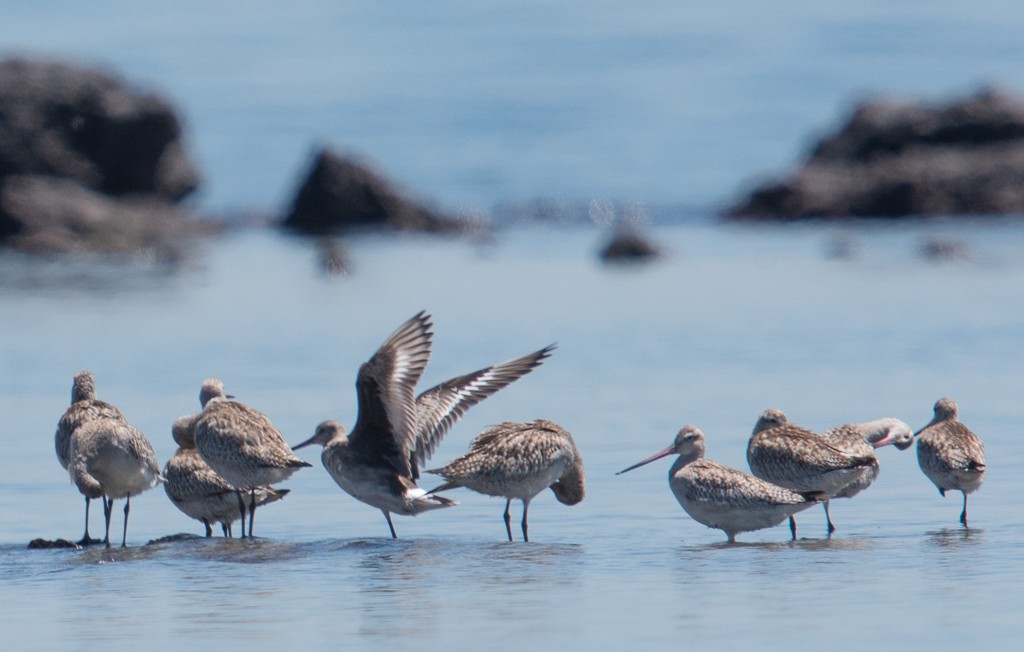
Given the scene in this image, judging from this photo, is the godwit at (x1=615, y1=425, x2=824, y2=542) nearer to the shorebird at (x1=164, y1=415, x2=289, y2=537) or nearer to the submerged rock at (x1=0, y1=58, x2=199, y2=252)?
the shorebird at (x1=164, y1=415, x2=289, y2=537)

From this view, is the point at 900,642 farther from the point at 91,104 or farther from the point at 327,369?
the point at 91,104

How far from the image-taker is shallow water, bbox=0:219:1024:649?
875 centimetres

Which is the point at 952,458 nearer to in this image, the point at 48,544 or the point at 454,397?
the point at 454,397

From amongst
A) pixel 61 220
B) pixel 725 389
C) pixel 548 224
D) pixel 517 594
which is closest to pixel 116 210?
pixel 61 220

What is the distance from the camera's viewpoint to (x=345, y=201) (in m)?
46.3

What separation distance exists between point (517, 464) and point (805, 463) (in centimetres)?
176

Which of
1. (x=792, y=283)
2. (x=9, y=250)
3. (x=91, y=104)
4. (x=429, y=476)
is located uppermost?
(x=91, y=104)

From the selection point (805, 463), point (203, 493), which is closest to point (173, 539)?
point (203, 493)

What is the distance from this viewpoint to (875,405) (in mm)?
15945

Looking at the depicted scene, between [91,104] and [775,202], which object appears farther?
[775,202]

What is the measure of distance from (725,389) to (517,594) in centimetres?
797

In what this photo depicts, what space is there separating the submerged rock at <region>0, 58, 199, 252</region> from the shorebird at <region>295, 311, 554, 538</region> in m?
30.6

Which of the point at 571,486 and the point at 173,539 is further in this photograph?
the point at 571,486

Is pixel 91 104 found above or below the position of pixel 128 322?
above
